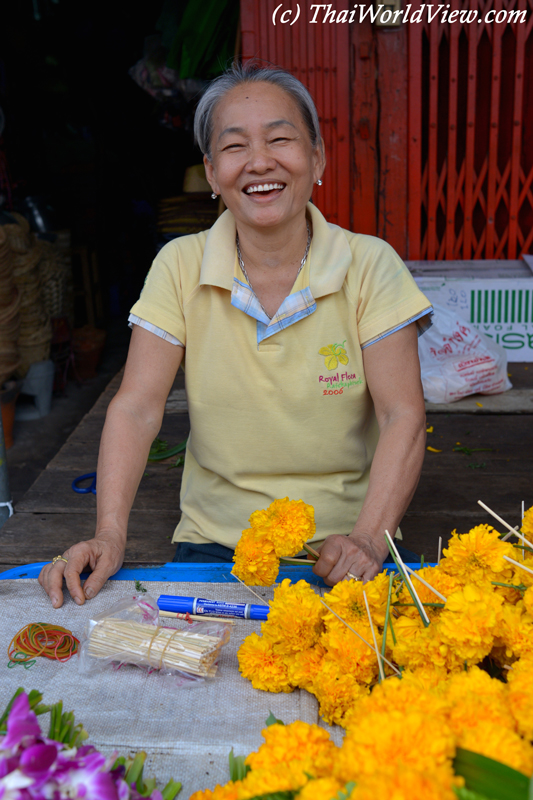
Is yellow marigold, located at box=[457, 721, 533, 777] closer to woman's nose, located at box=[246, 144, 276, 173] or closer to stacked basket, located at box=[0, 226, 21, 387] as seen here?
woman's nose, located at box=[246, 144, 276, 173]

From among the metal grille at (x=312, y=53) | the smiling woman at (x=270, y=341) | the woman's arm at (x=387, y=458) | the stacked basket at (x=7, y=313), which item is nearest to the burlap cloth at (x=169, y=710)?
the woman's arm at (x=387, y=458)

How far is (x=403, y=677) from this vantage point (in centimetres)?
85

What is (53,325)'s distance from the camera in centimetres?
567

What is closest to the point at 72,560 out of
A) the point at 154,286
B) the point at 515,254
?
the point at 154,286

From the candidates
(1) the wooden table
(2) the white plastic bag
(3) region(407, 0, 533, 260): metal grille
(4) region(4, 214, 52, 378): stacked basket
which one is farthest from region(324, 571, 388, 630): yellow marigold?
(4) region(4, 214, 52, 378): stacked basket

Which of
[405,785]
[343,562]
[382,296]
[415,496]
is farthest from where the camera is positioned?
[415,496]

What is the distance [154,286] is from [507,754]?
1.38 metres

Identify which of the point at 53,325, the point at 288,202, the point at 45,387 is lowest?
the point at 45,387

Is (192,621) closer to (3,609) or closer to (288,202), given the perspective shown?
(3,609)

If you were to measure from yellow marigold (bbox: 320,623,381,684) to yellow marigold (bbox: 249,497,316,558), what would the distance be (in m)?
0.14

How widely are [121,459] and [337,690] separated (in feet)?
2.79

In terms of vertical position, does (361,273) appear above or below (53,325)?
above

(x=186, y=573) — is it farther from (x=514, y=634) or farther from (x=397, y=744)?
(x=397, y=744)

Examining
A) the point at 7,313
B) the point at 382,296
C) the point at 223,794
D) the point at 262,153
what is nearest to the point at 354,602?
the point at 223,794
